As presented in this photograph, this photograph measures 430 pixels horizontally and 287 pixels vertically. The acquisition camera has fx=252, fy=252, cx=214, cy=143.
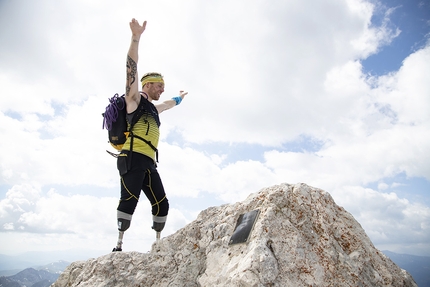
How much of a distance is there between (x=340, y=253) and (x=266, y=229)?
100cm

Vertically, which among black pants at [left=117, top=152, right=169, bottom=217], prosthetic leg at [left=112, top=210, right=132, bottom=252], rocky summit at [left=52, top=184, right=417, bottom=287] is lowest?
rocky summit at [left=52, top=184, right=417, bottom=287]

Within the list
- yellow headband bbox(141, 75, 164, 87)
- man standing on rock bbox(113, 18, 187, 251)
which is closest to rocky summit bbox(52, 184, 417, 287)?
man standing on rock bbox(113, 18, 187, 251)

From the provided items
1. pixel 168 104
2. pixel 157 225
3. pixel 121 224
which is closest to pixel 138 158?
pixel 121 224

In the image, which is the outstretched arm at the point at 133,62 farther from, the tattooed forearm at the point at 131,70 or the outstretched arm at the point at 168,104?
the outstretched arm at the point at 168,104

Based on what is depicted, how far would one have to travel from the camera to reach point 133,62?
482 centimetres

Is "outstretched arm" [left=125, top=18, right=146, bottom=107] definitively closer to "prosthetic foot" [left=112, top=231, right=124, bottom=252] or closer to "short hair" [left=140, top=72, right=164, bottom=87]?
"short hair" [left=140, top=72, right=164, bottom=87]

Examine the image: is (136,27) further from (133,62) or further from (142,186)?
(142,186)

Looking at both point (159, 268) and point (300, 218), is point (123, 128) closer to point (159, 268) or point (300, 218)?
point (159, 268)

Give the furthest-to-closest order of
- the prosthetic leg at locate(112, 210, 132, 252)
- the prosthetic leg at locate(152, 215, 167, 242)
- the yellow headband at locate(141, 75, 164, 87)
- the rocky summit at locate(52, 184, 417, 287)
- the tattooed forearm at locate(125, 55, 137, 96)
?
the yellow headband at locate(141, 75, 164, 87), the prosthetic leg at locate(152, 215, 167, 242), the tattooed forearm at locate(125, 55, 137, 96), the prosthetic leg at locate(112, 210, 132, 252), the rocky summit at locate(52, 184, 417, 287)

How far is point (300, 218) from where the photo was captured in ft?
11.9

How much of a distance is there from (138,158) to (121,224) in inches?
48.9

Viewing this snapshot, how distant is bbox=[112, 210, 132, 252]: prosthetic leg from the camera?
4578 millimetres

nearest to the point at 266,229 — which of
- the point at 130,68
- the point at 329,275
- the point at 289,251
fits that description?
the point at 289,251

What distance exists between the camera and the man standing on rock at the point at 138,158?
15.3ft
